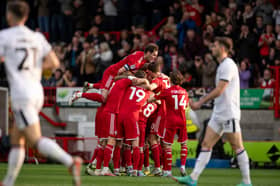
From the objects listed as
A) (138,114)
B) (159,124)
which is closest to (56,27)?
(159,124)

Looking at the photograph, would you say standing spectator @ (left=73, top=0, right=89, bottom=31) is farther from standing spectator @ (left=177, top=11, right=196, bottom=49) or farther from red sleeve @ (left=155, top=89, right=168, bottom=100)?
red sleeve @ (left=155, top=89, right=168, bottom=100)

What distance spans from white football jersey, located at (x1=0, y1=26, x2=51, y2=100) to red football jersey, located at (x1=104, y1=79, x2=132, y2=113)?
5.79 meters

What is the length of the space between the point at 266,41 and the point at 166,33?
363cm

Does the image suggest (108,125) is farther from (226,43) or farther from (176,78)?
(226,43)

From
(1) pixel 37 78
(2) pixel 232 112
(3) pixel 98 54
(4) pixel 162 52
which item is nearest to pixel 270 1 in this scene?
(4) pixel 162 52

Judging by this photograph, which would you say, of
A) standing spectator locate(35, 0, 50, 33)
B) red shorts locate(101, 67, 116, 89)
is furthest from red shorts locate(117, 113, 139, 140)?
standing spectator locate(35, 0, 50, 33)

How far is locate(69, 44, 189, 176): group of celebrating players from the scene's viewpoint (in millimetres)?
14242

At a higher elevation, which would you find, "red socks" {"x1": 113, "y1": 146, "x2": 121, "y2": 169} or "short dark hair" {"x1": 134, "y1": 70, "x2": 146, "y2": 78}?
"short dark hair" {"x1": 134, "y1": 70, "x2": 146, "y2": 78}

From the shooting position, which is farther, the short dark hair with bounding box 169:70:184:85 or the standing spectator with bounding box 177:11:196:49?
the standing spectator with bounding box 177:11:196:49

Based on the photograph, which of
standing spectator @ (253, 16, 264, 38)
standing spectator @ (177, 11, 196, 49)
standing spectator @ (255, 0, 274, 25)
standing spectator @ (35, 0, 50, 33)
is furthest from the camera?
standing spectator @ (35, 0, 50, 33)

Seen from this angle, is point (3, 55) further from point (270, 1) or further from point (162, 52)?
point (270, 1)

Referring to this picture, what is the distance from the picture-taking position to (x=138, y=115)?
14414mm

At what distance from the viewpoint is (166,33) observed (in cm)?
2428

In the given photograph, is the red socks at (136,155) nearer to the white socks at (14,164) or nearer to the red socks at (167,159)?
the red socks at (167,159)
